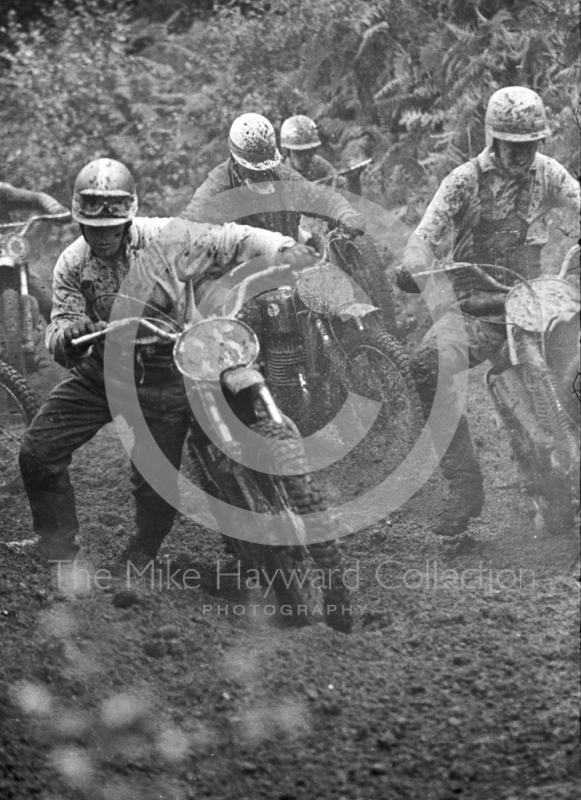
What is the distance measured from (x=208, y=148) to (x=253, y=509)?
209 centimetres

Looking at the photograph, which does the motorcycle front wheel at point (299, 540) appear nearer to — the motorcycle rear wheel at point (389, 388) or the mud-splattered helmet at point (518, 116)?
the motorcycle rear wheel at point (389, 388)

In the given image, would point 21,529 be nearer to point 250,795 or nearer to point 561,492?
point 250,795

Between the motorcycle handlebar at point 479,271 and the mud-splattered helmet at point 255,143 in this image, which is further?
the mud-splattered helmet at point 255,143

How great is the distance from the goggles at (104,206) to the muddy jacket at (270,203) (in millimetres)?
371

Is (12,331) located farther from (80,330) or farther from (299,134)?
(299,134)

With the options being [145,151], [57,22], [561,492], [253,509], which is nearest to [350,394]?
[253,509]

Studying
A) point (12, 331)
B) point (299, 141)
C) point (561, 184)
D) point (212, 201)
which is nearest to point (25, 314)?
point (12, 331)

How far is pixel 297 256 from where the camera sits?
6.12 metres

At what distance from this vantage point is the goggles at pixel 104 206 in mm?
6039

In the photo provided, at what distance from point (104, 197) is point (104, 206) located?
0.05m

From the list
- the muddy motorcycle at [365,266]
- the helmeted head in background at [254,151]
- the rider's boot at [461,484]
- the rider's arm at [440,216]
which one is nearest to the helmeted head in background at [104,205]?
the helmeted head in background at [254,151]

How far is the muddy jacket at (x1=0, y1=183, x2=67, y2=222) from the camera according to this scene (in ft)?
21.5

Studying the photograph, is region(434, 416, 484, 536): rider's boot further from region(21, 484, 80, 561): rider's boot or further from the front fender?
region(21, 484, 80, 561): rider's boot

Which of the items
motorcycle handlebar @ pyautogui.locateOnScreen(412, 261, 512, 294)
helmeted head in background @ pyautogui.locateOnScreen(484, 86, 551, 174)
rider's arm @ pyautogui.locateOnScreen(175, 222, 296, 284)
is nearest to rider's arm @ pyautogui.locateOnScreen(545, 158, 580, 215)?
helmeted head in background @ pyautogui.locateOnScreen(484, 86, 551, 174)
